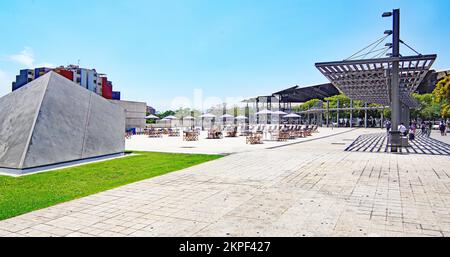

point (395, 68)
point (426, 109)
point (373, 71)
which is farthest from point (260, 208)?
point (426, 109)

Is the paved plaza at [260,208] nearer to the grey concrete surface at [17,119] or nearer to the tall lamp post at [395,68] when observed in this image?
the grey concrete surface at [17,119]

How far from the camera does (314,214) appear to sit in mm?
4309

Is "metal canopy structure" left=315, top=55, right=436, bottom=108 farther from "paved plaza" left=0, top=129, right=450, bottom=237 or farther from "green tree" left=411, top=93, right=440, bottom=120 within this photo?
"green tree" left=411, top=93, right=440, bottom=120

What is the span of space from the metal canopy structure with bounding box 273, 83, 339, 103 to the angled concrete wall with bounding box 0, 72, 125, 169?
7712 centimetres

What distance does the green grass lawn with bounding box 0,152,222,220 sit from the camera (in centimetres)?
501

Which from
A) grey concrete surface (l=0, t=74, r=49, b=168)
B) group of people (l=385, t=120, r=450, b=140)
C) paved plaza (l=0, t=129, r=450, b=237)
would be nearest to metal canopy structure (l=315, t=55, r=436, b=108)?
group of people (l=385, t=120, r=450, b=140)

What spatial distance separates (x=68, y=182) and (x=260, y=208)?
184 inches

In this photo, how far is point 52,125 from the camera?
8812 mm

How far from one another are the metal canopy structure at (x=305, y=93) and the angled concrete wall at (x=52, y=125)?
77.1 m

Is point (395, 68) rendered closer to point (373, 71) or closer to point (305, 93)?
point (373, 71)
